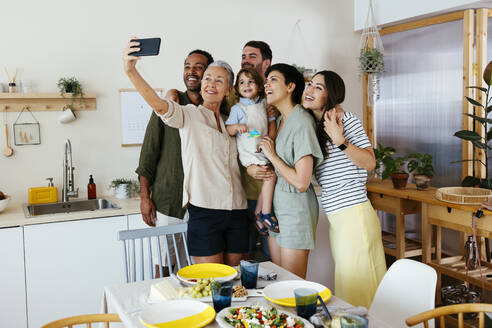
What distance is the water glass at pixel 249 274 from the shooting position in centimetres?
187

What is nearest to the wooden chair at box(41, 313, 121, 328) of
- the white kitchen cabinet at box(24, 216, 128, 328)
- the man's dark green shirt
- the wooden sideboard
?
the man's dark green shirt

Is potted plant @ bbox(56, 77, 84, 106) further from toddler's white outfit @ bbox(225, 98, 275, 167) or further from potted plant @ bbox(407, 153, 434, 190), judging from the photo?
potted plant @ bbox(407, 153, 434, 190)

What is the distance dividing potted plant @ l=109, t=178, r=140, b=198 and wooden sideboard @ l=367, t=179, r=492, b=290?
74.2 inches

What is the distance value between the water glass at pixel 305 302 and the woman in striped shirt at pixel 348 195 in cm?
89

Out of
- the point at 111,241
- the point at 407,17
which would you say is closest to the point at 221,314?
the point at 111,241

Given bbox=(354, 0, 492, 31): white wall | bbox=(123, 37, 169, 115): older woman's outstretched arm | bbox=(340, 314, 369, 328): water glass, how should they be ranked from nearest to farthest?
1. bbox=(340, 314, 369, 328): water glass
2. bbox=(123, 37, 169, 115): older woman's outstretched arm
3. bbox=(354, 0, 492, 31): white wall

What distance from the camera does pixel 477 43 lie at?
3.78m

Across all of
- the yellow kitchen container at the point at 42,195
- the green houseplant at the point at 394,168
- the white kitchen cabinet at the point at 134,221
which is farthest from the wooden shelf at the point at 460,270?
the yellow kitchen container at the point at 42,195

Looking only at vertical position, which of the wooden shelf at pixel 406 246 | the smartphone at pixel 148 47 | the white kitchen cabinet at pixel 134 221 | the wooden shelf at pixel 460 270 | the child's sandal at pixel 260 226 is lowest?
the wooden shelf at pixel 460 270

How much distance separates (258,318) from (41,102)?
2.62 metres

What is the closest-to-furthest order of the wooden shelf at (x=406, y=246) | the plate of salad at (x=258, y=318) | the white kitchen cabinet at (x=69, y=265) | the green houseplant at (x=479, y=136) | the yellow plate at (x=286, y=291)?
the plate of salad at (x=258, y=318) → the yellow plate at (x=286, y=291) → the white kitchen cabinet at (x=69, y=265) → the green houseplant at (x=479, y=136) → the wooden shelf at (x=406, y=246)

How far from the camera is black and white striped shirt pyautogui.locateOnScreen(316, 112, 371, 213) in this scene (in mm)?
2426

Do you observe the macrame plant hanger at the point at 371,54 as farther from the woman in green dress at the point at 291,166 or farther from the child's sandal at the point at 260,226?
the child's sandal at the point at 260,226

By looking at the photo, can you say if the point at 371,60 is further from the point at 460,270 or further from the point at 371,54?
the point at 460,270
